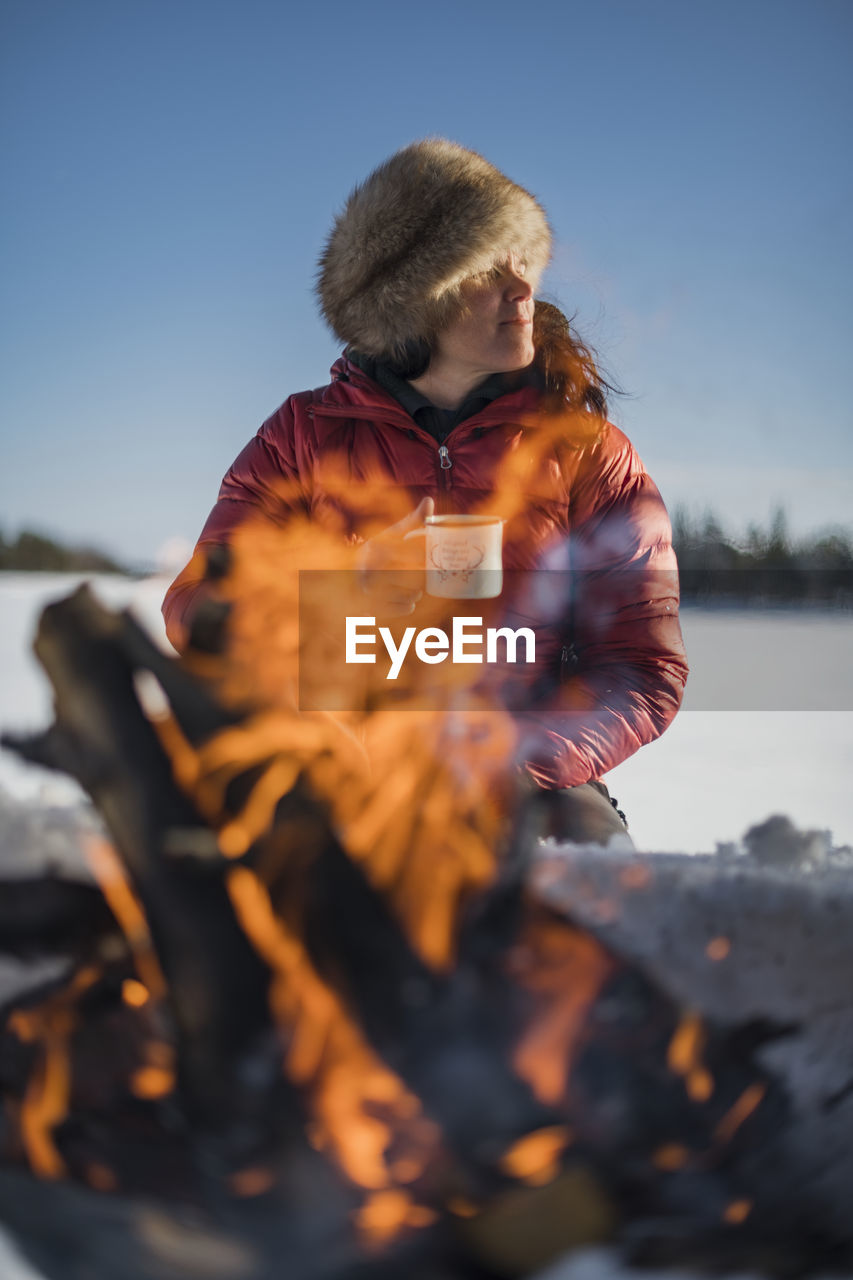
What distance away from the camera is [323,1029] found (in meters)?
0.73

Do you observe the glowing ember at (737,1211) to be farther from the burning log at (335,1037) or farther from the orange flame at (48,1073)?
the orange flame at (48,1073)

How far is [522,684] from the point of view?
1.54 metres

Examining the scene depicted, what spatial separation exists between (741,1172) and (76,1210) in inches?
22.0


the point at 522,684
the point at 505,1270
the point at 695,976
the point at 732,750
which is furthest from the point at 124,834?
the point at 732,750

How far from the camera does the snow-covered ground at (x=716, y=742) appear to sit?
879 millimetres

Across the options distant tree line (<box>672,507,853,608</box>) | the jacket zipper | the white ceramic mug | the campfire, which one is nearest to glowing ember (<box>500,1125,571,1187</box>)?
the campfire

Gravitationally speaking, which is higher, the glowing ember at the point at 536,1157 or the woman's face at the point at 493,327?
the woman's face at the point at 493,327

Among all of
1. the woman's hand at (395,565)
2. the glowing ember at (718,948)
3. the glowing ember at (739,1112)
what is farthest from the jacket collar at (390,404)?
the glowing ember at (739,1112)

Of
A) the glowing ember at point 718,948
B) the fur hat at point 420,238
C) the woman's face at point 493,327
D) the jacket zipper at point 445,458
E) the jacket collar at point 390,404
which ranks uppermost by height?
the fur hat at point 420,238

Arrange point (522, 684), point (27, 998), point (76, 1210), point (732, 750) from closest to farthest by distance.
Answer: point (76, 1210)
point (27, 998)
point (522, 684)
point (732, 750)

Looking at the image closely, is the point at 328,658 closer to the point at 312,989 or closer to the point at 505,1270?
the point at 312,989

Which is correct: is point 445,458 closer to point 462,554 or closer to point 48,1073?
point 462,554

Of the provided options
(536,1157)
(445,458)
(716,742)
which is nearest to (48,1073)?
(536,1157)

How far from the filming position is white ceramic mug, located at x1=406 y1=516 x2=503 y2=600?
1.20 m
